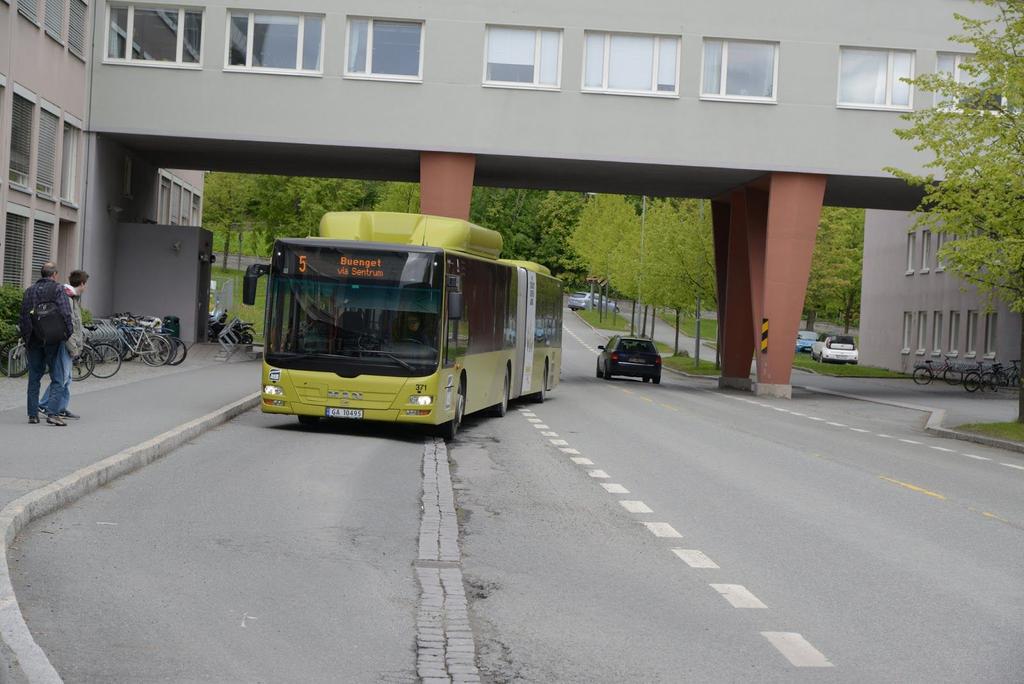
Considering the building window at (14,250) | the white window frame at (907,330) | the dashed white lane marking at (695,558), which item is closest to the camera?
the dashed white lane marking at (695,558)

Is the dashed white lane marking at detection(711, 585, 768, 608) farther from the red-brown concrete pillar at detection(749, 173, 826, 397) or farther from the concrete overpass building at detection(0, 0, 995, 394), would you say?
the red-brown concrete pillar at detection(749, 173, 826, 397)

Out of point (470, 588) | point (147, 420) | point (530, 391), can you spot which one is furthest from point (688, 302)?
point (470, 588)

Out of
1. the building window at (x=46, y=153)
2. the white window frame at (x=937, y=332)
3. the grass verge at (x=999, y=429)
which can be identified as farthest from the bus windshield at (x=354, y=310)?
the white window frame at (x=937, y=332)

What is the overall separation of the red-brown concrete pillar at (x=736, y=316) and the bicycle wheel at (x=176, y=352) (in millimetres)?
17957

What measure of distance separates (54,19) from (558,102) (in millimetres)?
12564

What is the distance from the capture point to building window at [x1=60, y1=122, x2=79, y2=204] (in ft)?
117

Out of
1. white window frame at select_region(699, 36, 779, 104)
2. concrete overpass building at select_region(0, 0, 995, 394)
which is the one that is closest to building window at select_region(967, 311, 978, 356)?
concrete overpass building at select_region(0, 0, 995, 394)

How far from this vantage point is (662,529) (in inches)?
440

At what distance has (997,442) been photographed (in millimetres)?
24297

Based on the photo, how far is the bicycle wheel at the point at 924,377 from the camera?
53.9 metres

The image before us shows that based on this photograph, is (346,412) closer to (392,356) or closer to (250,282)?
(392,356)

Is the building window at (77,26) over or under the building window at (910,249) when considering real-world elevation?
over

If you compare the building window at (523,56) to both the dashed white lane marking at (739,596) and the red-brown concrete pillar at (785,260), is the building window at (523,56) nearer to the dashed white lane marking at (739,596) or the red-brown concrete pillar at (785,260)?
the red-brown concrete pillar at (785,260)

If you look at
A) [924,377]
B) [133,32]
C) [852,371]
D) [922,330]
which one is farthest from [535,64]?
[922,330]
